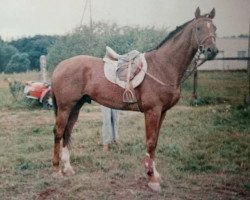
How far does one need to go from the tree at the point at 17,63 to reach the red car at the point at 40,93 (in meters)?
1.08

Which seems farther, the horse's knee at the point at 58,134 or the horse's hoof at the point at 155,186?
the horse's knee at the point at 58,134

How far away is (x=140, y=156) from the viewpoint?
20.8 feet

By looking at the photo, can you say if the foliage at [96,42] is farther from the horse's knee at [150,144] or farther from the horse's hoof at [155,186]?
the horse's hoof at [155,186]

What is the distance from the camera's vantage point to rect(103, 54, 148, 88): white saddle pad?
509 centimetres

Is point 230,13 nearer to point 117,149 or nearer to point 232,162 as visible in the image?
point 232,162

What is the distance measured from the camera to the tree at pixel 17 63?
39.7ft

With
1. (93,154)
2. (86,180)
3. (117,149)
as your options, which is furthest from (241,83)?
(86,180)

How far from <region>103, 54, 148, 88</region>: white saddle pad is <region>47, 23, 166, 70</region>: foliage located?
24.5 feet

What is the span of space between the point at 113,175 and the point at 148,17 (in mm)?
→ 2879

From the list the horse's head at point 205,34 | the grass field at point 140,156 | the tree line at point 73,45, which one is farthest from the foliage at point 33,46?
the horse's head at point 205,34

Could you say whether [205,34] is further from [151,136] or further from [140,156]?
[140,156]

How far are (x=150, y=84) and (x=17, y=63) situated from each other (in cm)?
843

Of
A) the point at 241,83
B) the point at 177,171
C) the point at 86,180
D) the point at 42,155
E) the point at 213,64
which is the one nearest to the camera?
the point at 86,180

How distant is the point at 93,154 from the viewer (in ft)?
21.3
